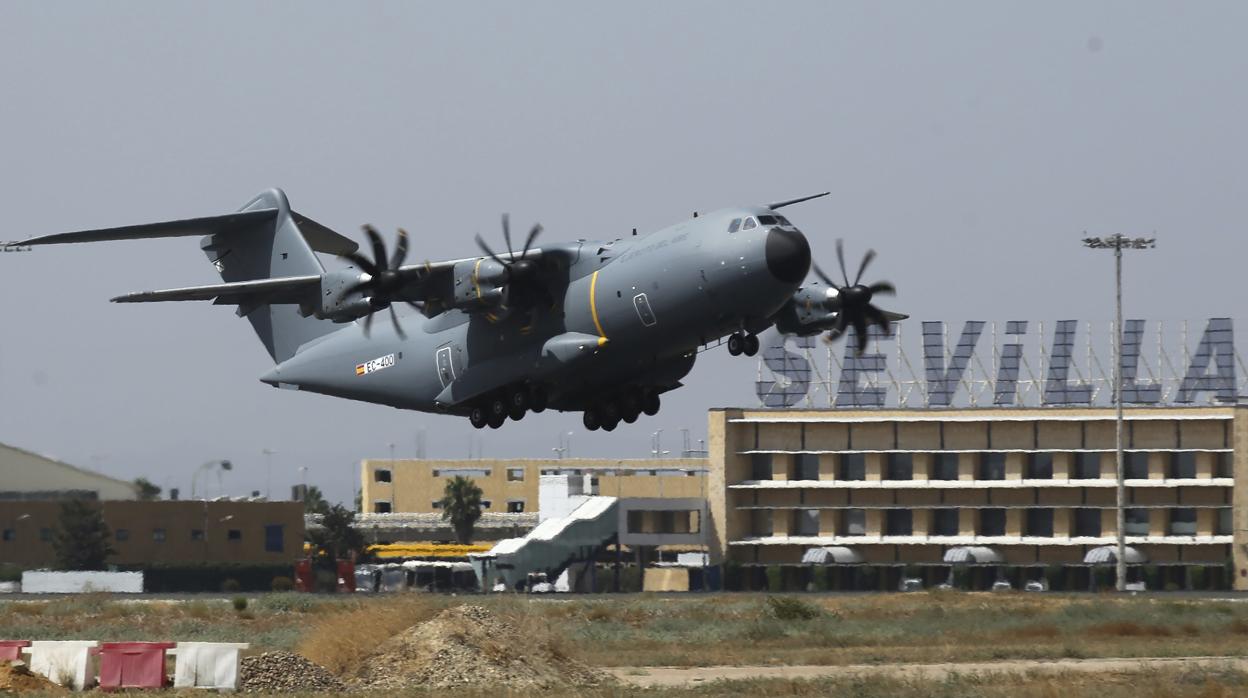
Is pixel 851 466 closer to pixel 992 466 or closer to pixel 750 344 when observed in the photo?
pixel 992 466

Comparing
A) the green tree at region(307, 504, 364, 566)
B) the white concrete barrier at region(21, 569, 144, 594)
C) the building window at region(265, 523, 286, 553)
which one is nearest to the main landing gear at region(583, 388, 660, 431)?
the white concrete barrier at region(21, 569, 144, 594)

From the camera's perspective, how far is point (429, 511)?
13350cm

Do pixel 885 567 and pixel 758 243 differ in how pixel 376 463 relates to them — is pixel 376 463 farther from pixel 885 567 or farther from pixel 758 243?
pixel 758 243

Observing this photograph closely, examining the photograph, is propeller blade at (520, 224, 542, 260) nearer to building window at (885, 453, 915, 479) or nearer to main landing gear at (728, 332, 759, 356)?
main landing gear at (728, 332, 759, 356)

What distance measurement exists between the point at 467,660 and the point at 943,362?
67.2 metres

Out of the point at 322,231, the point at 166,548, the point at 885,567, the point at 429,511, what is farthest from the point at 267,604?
the point at 429,511

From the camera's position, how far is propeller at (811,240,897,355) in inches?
1608

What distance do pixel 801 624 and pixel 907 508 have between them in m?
41.7

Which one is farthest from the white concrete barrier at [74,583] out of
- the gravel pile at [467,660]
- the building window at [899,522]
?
the gravel pile at [467,660]

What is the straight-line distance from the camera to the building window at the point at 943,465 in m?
93.0

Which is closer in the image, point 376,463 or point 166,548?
point 166,548

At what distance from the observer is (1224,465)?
89062mm

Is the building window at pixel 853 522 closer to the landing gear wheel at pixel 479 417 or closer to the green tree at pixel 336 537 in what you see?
the green tree at pixel 336 537

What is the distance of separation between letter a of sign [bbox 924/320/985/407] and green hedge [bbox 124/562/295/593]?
37.8 m
